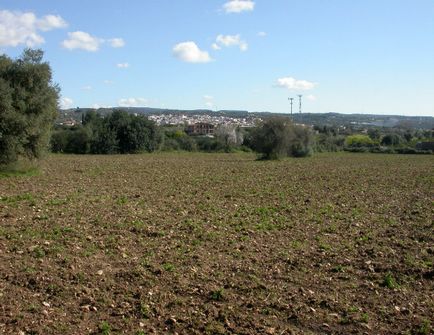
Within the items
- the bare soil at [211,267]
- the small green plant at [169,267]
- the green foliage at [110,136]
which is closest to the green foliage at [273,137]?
the green foliage at [110,136]

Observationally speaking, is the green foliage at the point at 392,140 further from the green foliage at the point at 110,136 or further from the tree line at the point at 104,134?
the green foliage at the point at 110,136

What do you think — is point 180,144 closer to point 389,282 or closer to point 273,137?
point 273,137

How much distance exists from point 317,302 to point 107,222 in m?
7.94

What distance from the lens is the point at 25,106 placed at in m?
27.4

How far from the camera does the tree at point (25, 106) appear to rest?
26.4 m

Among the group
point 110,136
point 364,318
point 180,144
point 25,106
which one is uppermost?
point 25,106

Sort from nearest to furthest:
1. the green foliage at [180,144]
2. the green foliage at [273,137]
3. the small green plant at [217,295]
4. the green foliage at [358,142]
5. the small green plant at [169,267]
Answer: the small green plant at [217,295] → the small green plant at [169,267] → the green foliage at [273,137] → the green foliage at [180,144] → the green foliage at [358,142]

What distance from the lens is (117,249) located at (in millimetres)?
11242

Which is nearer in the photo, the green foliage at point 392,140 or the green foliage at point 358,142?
the green foliage at point 358,142

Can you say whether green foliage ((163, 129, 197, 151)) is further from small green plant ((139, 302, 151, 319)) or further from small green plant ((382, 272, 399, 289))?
small green plant ((139, 302, 151, 319))

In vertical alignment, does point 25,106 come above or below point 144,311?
above

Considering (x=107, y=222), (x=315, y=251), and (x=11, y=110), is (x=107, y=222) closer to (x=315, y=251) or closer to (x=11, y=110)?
(x=315, y=251)

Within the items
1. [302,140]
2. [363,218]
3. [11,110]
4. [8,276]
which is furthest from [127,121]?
[8,276]

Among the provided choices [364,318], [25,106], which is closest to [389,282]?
[364,318]
